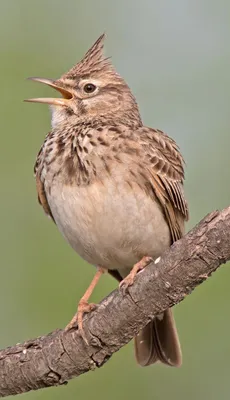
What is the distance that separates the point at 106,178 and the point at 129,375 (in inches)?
74.6

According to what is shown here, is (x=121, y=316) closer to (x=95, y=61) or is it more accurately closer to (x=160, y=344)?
(x=160, y=344)

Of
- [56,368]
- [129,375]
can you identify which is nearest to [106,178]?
[56,368]

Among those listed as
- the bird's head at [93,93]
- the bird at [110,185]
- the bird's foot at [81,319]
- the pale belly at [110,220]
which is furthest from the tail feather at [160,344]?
the bird's head at [93,93]

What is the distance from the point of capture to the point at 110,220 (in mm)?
5477

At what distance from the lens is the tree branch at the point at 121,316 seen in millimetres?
4066

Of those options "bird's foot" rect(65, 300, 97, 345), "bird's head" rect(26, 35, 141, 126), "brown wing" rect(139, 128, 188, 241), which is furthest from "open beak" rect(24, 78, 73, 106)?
"bird's foot" rect(65, 300, 97, 345)

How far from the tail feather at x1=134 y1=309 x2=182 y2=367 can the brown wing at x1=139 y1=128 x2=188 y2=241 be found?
2.52ft

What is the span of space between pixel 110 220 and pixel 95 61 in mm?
1553

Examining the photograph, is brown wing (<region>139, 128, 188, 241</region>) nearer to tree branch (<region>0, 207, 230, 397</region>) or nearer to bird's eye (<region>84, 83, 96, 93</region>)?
bird's eye (<region>84, 83, 96, 93</region>)

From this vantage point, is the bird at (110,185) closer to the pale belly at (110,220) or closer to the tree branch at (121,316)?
the pale belly at (110,220)

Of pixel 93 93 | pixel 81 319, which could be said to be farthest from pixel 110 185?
pixel 93 93

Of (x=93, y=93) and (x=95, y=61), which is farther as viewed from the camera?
(x=95, y=61)

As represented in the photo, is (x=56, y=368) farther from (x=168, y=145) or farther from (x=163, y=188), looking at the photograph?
(x=168, y=145)

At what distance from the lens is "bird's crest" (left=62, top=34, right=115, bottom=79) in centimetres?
643
